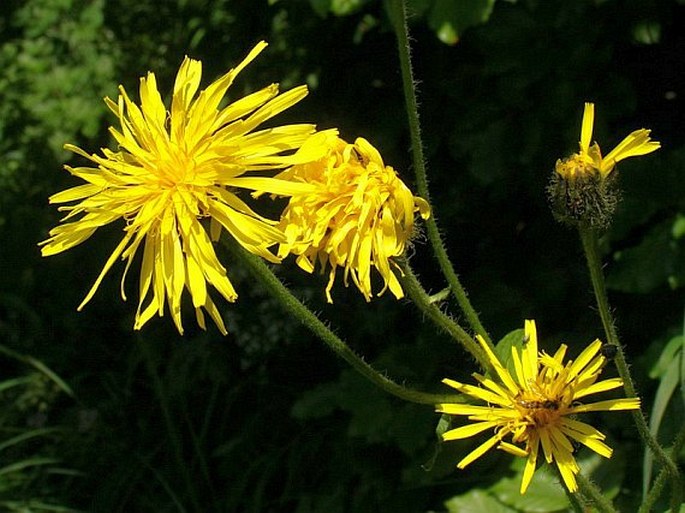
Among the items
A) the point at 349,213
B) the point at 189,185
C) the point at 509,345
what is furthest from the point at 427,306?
the point at 189,185

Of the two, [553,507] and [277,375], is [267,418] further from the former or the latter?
[553,507]

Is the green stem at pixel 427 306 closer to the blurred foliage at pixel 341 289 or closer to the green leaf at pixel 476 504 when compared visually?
the blurred foliage at pixel 341 289

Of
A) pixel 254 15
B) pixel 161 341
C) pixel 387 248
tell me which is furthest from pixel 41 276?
pixel 387 248

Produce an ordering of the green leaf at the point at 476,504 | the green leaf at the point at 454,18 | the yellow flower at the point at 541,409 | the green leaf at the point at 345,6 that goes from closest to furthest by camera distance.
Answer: the yellow flower at the point at 541,409, the green leaf at the point at 454,18, the green leaf at the point at 345,6, the green leaf at the point at 476,504

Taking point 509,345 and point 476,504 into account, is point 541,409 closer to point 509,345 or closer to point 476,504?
point 509,345

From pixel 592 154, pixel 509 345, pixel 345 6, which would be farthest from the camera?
pixel 345 6

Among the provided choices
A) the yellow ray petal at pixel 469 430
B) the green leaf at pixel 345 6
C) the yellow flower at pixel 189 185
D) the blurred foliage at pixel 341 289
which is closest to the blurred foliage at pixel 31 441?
the blurred foliage at pixel 341 289

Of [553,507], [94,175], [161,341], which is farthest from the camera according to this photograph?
[161,341]
